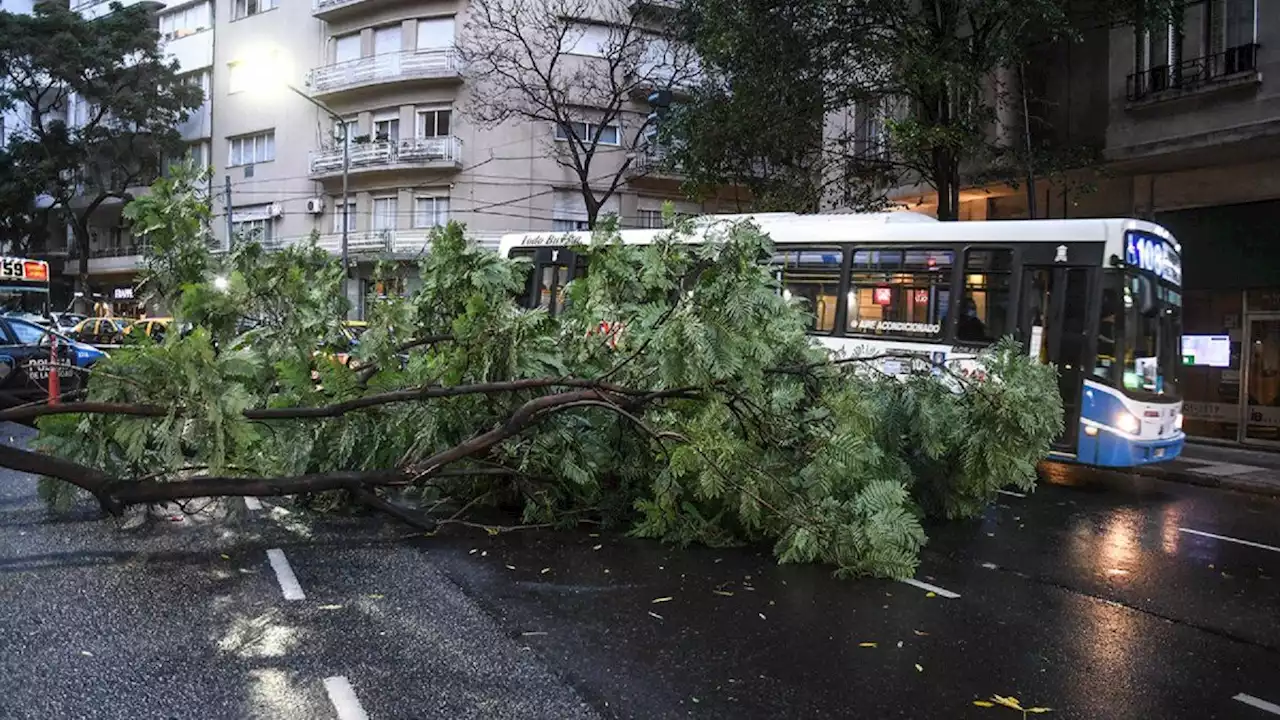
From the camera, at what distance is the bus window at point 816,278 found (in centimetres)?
1244

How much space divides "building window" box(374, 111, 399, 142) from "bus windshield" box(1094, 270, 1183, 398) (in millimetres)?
28739

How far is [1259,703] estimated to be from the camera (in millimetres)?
4508

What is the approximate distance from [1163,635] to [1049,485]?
624cm

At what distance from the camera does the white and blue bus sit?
10.9 m

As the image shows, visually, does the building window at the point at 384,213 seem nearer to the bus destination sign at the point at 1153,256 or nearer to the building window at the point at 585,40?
the building window at the point at 585,40

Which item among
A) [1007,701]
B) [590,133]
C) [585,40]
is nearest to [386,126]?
[590,133]

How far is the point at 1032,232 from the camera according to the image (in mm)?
11336

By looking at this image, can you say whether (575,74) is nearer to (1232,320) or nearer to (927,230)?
(927,230)

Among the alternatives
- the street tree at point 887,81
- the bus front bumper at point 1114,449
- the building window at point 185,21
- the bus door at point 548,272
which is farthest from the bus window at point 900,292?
the building window at point 185,21

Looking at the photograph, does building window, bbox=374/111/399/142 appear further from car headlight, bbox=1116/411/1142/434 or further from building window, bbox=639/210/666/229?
car headlight, bbox=1116/411/1142/434

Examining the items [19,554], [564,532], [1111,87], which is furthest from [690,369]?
[1111,87]

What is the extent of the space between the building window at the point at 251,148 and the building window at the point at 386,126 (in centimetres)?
615

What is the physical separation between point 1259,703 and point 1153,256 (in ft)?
26.3

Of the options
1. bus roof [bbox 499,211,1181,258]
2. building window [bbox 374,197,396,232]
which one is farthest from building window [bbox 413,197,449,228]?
bus roof [bbox 499,211,1181,258]
